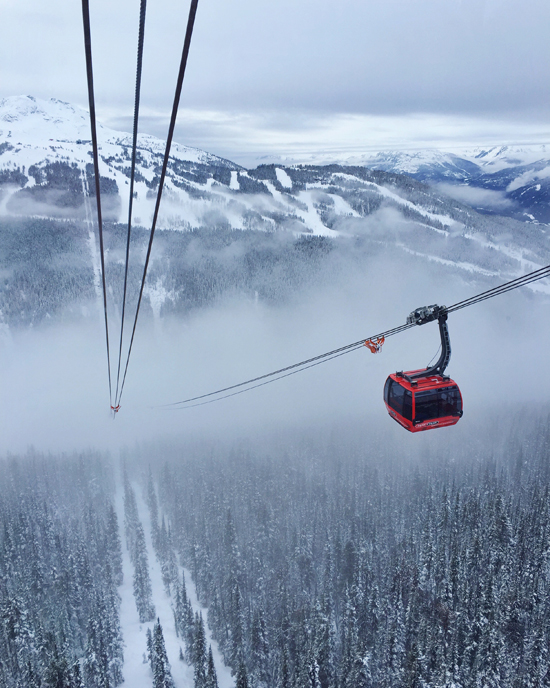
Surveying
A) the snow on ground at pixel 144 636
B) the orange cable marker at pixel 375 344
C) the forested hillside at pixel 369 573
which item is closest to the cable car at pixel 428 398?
the orange cable marker at pixel 375 344

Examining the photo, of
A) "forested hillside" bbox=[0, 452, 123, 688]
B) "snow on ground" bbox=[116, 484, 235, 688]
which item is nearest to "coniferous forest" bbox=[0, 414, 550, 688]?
"forested hillside" bbox=[0, 452, 123, 688]

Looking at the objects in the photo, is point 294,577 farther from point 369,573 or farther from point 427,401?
point 427,401

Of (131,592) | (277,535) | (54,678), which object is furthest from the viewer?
(277,535)

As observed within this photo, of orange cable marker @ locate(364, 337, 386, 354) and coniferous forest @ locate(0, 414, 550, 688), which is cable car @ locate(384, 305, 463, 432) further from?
coniferous forest @ locate(0, 414, 550, 688)

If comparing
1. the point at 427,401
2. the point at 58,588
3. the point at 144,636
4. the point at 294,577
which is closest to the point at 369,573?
the point at 294,577

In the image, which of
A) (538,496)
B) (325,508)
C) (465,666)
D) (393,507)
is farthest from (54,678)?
(538,496)

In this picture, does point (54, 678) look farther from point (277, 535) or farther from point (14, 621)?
point (277, 535)
